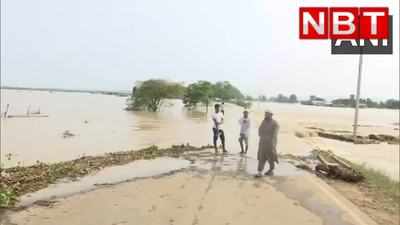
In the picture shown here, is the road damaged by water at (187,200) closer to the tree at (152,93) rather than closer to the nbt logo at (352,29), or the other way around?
the nbt logo at (352,29)

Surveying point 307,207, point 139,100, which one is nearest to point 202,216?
point 307,207

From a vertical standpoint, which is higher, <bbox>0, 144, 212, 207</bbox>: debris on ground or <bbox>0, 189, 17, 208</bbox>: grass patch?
<bbox>0, 189, 17, 208</bbox>: grass patch

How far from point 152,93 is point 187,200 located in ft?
167

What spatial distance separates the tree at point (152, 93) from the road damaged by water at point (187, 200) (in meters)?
46.2

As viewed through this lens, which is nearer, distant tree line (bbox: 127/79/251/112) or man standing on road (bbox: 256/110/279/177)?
man standing on road (bbox: 256/110/279/177)

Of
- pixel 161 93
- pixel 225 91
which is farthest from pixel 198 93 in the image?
pixel 225 91

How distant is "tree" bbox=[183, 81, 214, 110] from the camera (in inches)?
2571

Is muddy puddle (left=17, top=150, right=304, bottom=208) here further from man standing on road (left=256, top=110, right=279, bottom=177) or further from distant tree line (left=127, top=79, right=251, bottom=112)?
distant tree line (left=127, top=79, right=251, bottom=112)

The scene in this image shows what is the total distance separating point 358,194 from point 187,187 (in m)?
3.79

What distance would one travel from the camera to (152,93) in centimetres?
5797

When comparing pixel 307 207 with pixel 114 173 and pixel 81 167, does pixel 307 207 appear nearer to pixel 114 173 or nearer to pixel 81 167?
pixel 114 173

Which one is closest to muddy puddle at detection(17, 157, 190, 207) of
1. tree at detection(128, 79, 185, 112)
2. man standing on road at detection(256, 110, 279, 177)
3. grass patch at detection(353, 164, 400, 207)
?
man standing on road at detection(256, 110, 279, 177)

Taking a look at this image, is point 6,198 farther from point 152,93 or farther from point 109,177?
point 152,93

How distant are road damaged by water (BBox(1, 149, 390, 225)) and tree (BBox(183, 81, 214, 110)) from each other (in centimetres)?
5467
